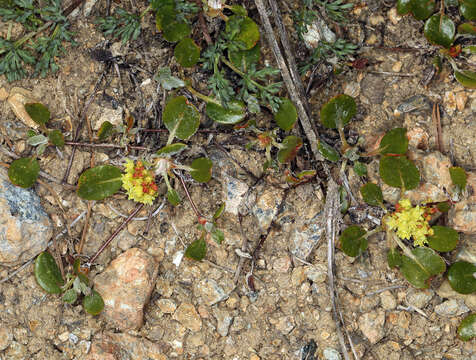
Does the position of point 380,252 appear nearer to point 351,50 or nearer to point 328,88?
point 328,88

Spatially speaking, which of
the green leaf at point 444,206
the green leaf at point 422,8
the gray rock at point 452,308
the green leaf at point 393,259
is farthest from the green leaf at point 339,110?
the gray rock at point 452,308

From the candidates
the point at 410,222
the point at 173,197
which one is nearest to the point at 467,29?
the point at 410,222

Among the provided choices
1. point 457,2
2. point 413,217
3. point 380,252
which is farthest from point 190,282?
point 457,2

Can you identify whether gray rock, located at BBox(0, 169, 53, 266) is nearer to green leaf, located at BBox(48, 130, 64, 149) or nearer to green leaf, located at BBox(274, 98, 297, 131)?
green leaf, located at BBox(48, 130, 64, 149)

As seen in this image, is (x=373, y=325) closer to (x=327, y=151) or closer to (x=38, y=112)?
(x=327, y=151)

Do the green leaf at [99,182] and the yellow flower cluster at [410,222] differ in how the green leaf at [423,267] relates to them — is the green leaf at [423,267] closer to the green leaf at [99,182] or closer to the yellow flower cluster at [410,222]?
the yellow flower cluster at [410,222]
